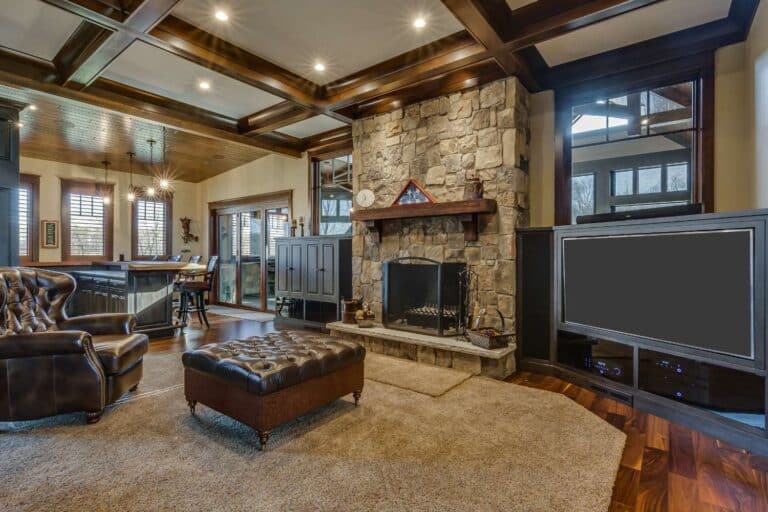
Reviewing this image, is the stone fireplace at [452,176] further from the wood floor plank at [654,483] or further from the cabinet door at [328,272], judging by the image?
the wood floor plank at [654,483]

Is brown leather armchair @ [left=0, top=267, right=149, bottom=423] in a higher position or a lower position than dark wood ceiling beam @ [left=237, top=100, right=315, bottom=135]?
lower

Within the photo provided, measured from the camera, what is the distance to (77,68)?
3771mm

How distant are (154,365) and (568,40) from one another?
508 centimetres

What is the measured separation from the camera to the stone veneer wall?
3.91 meters

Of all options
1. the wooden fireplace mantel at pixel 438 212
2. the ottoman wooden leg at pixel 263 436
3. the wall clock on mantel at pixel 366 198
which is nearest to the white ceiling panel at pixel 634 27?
the wooden fireplace mantel at pixel 438 212

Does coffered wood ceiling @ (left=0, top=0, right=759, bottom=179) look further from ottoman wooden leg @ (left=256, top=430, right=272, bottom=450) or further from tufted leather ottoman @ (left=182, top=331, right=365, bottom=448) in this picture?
ottoman wooden leg @ (left=256, top=430, right=272, bottom=450)

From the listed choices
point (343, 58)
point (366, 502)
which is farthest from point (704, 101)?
point (366, 502)

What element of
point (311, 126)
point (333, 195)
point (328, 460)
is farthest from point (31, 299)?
point (333, 195)

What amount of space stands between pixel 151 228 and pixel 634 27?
8933 mm

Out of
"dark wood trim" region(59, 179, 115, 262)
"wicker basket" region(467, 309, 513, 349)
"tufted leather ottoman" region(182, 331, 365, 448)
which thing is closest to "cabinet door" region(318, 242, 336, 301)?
"wicker basket" region(467, 309, 513, 349)

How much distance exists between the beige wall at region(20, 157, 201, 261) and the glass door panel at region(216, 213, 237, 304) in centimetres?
76

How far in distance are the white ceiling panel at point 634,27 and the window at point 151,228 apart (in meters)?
8.13

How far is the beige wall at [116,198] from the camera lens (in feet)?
23.2

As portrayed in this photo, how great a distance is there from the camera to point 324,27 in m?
3.40
